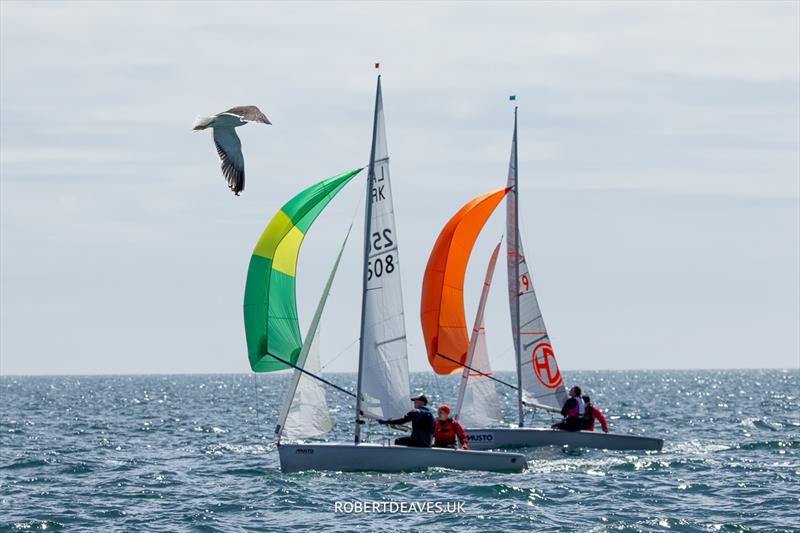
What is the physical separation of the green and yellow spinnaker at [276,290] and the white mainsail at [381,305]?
1.29 m

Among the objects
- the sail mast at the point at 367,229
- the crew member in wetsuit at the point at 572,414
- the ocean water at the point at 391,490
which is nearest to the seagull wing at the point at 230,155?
the sail mast at the point at 367,229

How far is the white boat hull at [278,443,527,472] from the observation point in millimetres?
21000

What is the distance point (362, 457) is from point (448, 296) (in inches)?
233

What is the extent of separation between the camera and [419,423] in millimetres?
21375

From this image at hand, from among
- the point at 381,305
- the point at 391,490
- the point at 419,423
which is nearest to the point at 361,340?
the point at 381,305

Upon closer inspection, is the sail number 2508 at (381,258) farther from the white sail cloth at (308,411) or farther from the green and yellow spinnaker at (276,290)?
the white sail cloth at (308,411)

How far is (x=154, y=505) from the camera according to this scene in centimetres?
1912

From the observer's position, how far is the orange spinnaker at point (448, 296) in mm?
25984

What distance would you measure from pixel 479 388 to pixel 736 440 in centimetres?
917

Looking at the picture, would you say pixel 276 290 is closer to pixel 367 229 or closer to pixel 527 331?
pixel 367 229

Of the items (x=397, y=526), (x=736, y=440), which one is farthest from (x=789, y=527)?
(x=736, y=440)

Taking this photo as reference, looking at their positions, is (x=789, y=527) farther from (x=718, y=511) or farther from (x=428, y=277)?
(x=428, y=277)

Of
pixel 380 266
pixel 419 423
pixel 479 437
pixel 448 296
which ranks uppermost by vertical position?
pixel 380 266

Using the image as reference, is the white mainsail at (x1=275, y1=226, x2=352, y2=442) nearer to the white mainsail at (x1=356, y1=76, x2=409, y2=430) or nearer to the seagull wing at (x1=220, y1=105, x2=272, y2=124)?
the white mainsail at (x1=356, y1=76, x2=409, y2=430)
